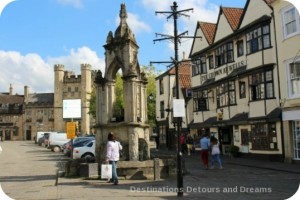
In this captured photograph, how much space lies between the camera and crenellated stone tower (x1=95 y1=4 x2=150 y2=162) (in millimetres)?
17609

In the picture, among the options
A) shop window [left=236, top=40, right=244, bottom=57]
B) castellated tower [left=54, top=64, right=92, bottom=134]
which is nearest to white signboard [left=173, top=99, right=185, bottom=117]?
shop window [left=236, top=40, right=244, bottom=57]

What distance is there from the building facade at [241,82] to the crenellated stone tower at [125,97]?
11099 mm

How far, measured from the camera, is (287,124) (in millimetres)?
25047

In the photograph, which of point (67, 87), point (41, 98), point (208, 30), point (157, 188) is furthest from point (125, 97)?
point (41, 98)

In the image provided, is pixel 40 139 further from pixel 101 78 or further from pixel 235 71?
pixel 101 78

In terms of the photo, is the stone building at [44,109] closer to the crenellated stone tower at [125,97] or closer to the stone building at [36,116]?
the stone building at [36,116]

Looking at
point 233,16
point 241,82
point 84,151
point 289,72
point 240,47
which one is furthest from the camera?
point 233,16

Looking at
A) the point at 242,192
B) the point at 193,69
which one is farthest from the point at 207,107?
the point at 242,192

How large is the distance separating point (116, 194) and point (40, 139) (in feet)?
169

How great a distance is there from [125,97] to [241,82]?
15.4 meters

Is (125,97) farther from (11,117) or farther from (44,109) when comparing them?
(11,117)

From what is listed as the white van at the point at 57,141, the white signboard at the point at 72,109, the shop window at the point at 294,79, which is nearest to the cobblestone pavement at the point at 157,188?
the white signboard at the point at 72,109

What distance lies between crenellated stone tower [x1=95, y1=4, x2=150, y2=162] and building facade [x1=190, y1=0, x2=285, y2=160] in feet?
36.4

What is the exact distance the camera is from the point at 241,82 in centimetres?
3120
